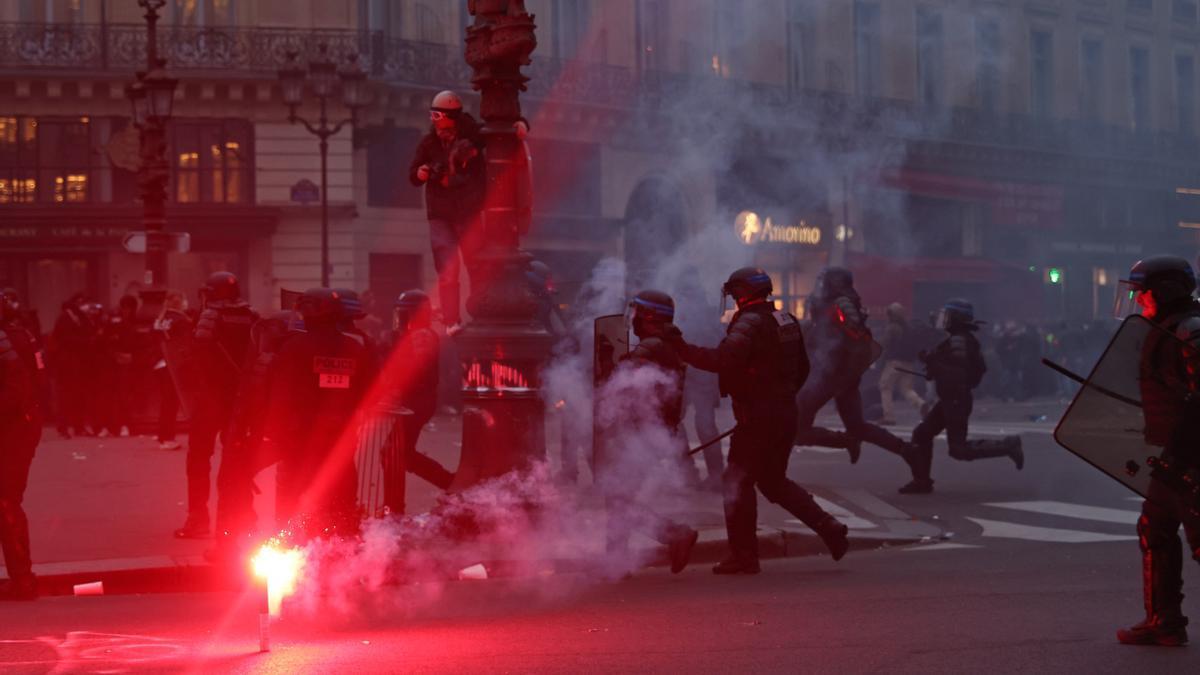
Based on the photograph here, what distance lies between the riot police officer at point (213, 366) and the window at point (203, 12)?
66.7ft

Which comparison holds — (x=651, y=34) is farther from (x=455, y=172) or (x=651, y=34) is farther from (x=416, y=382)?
(x=455, y=172)

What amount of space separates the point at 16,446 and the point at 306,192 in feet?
69.1

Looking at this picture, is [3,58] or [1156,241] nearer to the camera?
[1156,241]

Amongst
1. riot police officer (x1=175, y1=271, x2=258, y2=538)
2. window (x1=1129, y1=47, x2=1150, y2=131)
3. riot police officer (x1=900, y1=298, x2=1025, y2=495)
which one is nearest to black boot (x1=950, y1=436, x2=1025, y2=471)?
riot police officer (x1=900, y1=298, x2=1025, y2=495)

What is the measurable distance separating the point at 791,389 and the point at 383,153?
2193 centimetres

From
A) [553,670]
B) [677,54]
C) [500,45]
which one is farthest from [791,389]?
[677,54]

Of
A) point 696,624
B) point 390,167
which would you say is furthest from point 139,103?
point 696,624

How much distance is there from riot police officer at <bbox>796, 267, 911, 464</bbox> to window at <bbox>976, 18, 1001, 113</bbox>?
6.93m

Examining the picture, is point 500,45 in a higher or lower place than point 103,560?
higher

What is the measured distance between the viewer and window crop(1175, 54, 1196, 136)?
22453 millimetres

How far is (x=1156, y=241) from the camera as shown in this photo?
25031 mm

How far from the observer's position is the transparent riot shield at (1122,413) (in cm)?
666

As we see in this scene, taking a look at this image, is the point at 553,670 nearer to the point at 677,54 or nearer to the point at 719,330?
the point at 719,330

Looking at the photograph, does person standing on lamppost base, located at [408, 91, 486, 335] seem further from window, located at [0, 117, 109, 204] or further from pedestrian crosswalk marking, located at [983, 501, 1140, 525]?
window, located at [0, 117, 109, 204]
